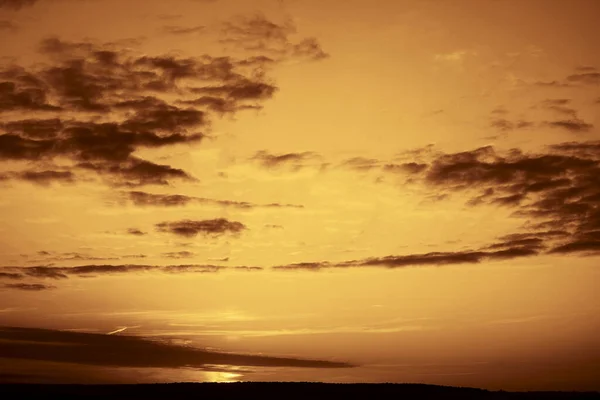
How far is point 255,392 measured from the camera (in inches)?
2712

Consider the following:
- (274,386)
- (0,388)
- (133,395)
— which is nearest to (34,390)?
(0,388)

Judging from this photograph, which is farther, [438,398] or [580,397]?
[438,398]

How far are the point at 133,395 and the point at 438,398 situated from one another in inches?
945

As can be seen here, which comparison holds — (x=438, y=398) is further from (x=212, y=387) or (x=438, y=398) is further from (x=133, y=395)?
(x=133, y=395)

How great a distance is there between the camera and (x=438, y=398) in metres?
68.5

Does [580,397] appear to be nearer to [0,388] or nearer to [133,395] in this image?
[133,395]

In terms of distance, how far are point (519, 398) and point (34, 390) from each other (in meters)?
37.4

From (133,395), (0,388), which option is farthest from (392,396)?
(0,388)

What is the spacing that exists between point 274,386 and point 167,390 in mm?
8842

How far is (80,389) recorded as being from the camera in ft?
234

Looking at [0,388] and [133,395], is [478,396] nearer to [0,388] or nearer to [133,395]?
[133,395]

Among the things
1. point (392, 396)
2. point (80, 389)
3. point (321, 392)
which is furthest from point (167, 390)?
point (392, 396)

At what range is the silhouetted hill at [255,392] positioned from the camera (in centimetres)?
6750

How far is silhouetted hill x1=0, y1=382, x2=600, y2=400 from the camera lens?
2657 inches
